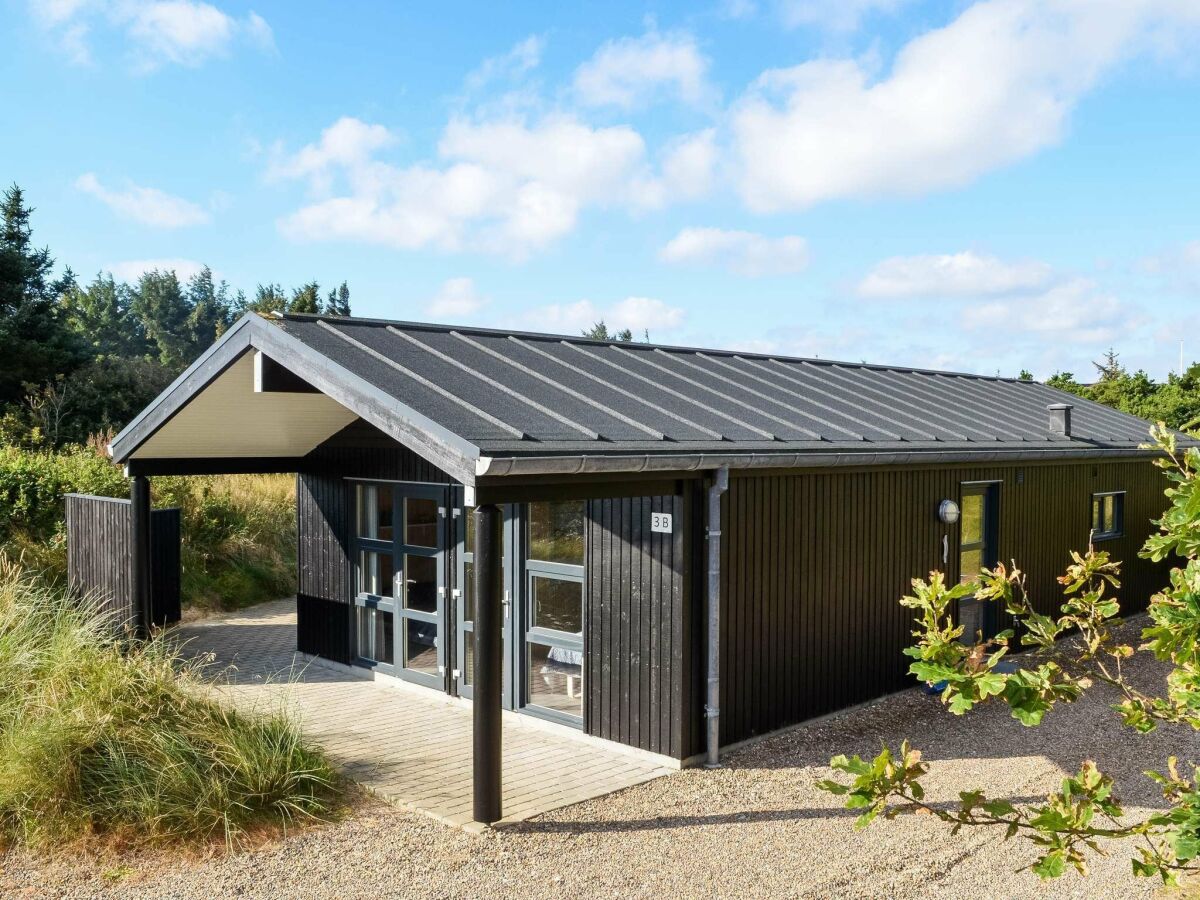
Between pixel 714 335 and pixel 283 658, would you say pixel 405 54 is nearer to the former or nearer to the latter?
pixel 283 658

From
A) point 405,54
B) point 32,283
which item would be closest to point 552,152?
point 405,54

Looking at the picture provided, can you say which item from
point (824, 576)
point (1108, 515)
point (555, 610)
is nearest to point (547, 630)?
point (555, 610)

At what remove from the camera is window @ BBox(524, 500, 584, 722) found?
23.1 ft

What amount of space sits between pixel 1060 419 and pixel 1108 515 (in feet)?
5.30

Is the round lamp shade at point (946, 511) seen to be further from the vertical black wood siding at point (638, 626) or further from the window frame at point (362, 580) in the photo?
the window frame at point (362, 580)

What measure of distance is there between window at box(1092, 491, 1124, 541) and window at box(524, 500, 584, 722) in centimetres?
745

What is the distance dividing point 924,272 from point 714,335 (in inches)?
610

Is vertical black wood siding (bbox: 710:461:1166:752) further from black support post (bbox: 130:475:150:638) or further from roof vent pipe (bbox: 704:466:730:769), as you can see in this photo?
black support post (bbox: 130:475:150:638)

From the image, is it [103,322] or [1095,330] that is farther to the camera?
[103,322]

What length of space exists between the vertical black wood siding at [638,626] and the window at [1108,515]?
7347 millimetres

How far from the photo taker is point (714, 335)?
59.7 metres

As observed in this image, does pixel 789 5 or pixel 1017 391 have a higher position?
pixel 789 5

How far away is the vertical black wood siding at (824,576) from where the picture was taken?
668 centimetres

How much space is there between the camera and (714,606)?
6344mm
